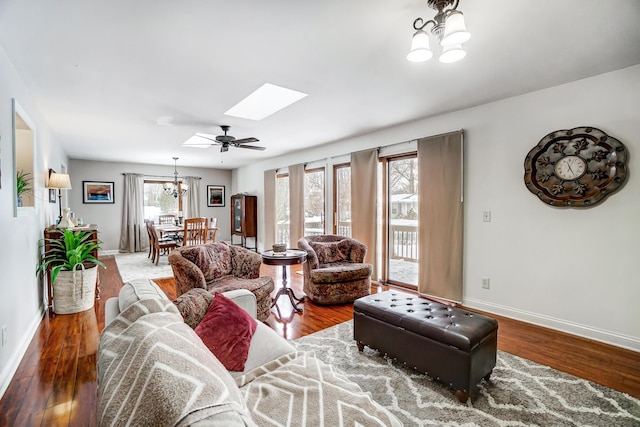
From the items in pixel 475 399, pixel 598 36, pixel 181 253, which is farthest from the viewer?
pixel 181 253

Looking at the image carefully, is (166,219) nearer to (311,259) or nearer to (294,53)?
(311,259)

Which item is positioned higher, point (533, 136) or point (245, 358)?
point (533, 136)

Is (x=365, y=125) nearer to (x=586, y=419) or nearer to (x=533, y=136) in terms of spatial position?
(x=533, y=136)

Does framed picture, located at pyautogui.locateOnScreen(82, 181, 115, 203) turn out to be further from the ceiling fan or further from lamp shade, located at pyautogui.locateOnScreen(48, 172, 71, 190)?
lamp shade, located at pyautogui.locateOnScreen(48, 172, 71, 190)

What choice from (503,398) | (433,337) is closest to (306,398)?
(433,337)

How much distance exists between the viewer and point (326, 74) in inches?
106

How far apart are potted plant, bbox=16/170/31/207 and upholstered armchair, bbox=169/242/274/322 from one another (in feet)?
4.48

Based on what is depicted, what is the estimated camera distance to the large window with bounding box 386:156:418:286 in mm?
4445

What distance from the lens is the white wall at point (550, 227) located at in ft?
8.71

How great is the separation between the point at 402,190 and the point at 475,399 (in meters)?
3.04

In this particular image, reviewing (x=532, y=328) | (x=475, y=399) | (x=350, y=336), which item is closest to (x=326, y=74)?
(x=350, y=336)

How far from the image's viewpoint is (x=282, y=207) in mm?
7207

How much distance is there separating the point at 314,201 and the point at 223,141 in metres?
2.34

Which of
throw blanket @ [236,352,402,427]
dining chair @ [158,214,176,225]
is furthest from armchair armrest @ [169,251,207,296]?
dining chair @ [158,214,176,225]
